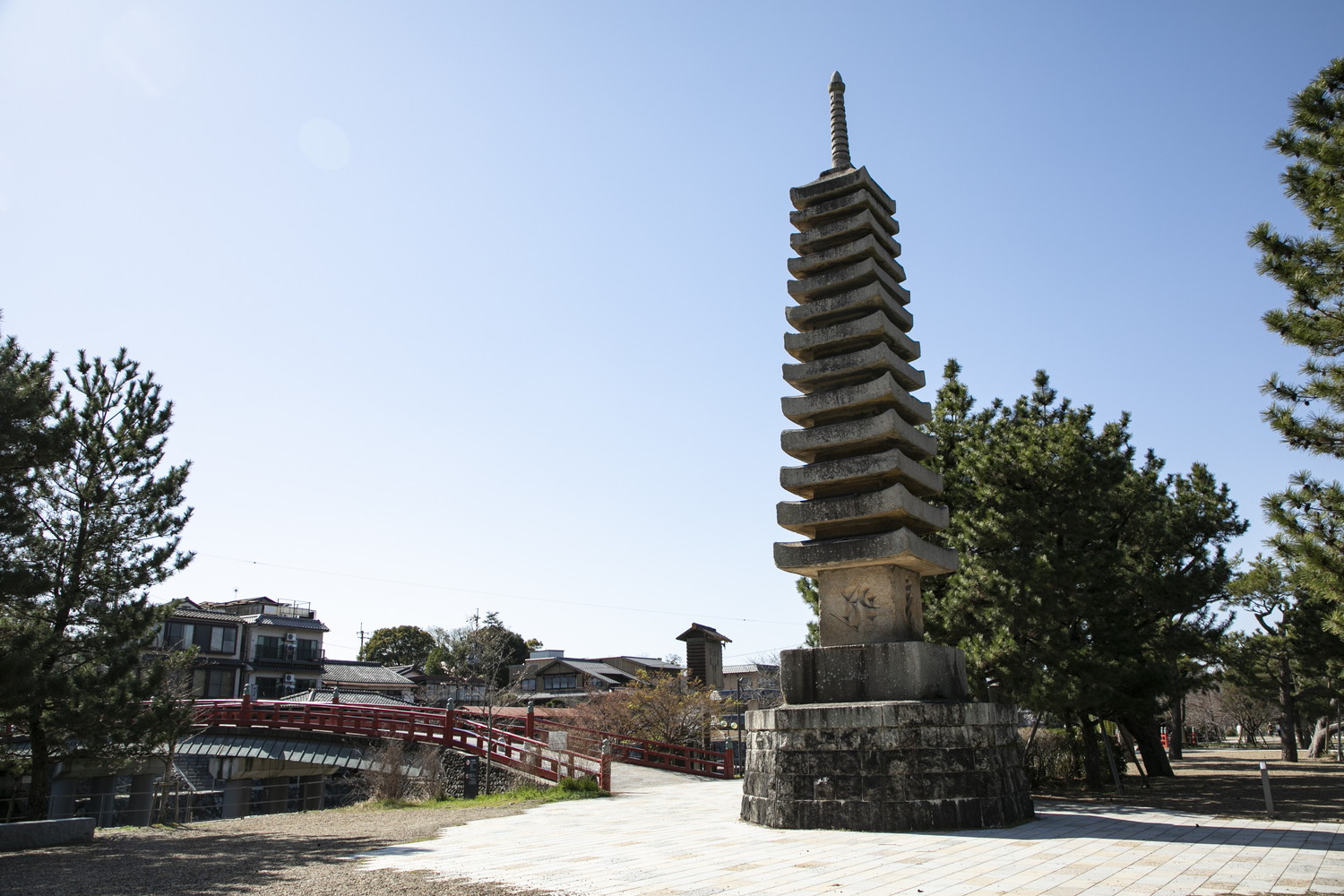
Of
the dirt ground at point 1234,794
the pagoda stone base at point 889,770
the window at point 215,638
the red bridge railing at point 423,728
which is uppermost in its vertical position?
the window at point 215,638

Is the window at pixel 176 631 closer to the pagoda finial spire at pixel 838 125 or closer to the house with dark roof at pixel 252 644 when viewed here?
the house with dark roof at pixel 252 644

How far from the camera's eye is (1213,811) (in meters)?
13.4

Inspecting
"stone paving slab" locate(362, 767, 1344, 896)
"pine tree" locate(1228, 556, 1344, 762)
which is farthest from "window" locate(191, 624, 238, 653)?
"pine tree" locate(1228, 556, 1344, 762)

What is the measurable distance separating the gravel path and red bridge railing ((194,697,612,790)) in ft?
13.1

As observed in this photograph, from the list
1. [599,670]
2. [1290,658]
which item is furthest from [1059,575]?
[599,670]

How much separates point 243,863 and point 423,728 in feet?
42.7

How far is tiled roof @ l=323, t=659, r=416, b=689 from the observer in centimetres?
5188

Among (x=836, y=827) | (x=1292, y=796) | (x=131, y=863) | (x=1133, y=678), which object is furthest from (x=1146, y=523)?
(x=131, y=863)

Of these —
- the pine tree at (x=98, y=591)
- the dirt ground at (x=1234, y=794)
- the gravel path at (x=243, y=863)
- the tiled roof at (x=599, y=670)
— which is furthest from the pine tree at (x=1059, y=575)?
the tiled roof at (x=599, y=670)

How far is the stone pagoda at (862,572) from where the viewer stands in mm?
11000

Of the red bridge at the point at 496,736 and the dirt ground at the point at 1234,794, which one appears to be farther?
the red bridge at the point at 496,736

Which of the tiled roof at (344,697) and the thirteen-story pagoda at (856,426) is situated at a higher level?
the thirteen-story pagoda at (856,426)

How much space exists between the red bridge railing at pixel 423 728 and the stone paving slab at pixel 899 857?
6418 mm

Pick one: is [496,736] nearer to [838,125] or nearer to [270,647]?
[838,125]
